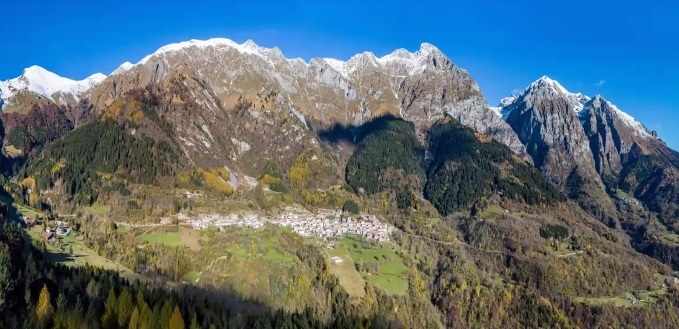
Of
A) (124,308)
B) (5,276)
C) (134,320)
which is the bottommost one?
(134,320)

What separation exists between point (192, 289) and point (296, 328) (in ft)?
143

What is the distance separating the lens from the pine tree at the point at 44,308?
9650cm

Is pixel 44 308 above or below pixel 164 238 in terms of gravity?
below

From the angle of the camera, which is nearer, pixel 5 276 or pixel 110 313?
pixel 110 313

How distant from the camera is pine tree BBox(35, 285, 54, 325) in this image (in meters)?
96.5

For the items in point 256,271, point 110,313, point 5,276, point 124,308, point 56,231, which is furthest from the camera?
point 56,231

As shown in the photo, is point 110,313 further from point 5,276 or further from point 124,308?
point 5,276

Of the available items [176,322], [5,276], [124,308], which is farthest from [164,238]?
[176,322]

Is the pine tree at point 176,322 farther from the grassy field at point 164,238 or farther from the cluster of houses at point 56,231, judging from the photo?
the grassy field at point 164,238

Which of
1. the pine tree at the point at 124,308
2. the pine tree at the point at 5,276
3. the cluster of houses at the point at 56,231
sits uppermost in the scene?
the cluster of houses at the point at 56,231

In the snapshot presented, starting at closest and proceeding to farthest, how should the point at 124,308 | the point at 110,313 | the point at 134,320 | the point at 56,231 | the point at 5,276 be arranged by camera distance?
the point at 134,320 < the point at 110,313 < the point at 124,308 < the point at 5,276 < the point at 56,231

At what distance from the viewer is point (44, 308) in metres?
99.0

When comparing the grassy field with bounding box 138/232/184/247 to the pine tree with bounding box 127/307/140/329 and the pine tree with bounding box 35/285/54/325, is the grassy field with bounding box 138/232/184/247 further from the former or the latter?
the pine tree with bounding box 127/307/140/329

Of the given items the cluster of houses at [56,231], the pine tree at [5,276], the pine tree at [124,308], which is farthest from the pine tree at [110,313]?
the cluster of houses at [56,231]
